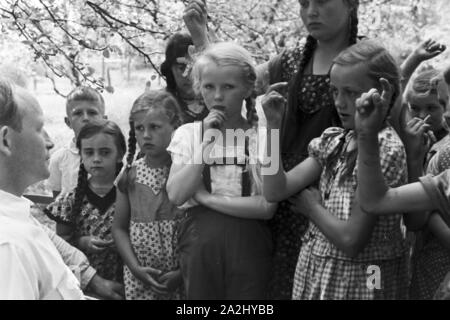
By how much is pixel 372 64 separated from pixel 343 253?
0.77 metres

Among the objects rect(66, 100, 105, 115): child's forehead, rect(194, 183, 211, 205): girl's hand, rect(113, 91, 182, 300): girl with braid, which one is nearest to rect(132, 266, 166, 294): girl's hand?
rect(113, 91, 182, 300): girl with braid

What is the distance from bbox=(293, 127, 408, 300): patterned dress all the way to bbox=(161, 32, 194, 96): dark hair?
50.6 inches

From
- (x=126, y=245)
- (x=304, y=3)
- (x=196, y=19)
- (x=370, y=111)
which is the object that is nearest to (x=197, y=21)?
(x=196, y=19)

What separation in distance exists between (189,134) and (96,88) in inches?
73.2

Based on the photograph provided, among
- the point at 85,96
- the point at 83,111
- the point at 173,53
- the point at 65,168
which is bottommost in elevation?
the point at 65,168

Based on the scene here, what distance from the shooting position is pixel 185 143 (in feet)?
10.8

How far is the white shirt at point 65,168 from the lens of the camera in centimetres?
467

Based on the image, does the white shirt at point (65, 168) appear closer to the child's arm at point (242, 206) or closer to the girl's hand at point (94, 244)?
the girl's hand at point (94, 244)

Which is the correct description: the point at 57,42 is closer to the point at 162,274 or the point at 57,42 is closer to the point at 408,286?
the point at 162,274

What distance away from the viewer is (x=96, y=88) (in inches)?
197

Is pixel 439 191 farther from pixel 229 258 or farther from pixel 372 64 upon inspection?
pixel 229 258

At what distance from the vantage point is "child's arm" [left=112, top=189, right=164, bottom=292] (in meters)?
3.57

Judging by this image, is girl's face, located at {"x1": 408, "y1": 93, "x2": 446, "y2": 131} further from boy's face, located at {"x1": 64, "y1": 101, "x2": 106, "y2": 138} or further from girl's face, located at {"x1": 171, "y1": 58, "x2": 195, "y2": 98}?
boy's face, located at {"x1": 64, "y1": 101, "x2": 106, "y2": 138}

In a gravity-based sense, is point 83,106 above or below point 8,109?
above
